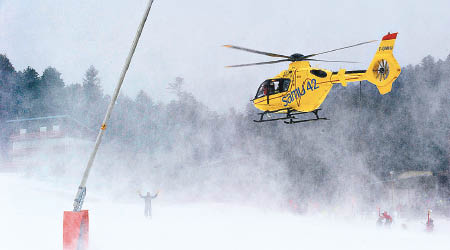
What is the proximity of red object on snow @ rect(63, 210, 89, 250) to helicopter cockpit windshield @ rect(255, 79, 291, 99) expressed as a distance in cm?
855

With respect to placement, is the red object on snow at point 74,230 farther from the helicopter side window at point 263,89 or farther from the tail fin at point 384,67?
the tail fin at point 384,67

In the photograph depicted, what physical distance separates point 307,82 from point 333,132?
46.1m

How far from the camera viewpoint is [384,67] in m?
14.2

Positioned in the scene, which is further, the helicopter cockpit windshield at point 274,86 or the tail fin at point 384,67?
the helicopter cockpit windshield at point 274,86

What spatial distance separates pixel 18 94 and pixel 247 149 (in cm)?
3930

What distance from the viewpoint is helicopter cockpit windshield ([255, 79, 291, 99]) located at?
54.9 feet

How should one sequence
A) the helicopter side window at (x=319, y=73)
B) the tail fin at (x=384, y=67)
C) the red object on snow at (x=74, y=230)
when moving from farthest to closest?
the helicopter side window at (x=319, y=73) → the tail fin at (x=384, y=67) → the red object on snow at (x=74, y=230)

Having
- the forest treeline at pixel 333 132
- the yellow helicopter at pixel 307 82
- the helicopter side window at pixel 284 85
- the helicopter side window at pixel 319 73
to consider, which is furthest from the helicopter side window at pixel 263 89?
the forest treeline at pixel 333 132

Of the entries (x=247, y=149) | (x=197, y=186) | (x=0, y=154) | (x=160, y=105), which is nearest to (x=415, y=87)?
(x=247, y=149)

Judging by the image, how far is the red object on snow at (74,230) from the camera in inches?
432

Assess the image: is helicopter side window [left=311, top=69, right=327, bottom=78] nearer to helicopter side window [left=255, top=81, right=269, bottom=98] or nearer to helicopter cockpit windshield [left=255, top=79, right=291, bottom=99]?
helicopter cockpit windshield [left=255, top=79, right=291, bottom=99]

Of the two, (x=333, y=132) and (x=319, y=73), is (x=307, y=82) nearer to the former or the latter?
(x=319, y=73)

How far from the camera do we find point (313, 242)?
62.8 feet

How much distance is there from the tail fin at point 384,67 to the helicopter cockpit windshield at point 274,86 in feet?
10.6
